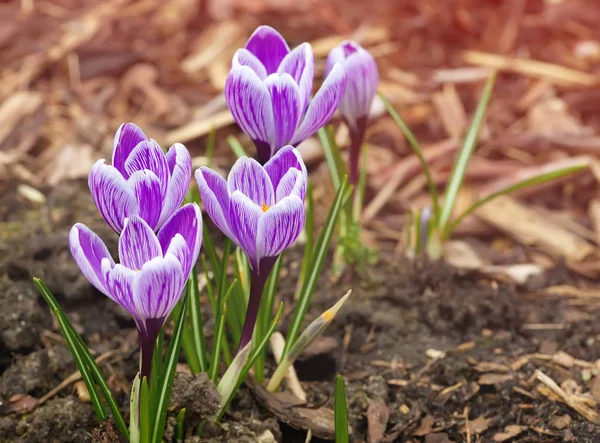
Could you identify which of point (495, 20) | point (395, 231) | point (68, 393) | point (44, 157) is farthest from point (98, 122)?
point (495, 20)

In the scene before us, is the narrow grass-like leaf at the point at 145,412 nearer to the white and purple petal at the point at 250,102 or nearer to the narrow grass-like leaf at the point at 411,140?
the white and purple petal at the point at 250,102

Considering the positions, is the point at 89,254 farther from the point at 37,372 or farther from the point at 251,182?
the point at 37,372

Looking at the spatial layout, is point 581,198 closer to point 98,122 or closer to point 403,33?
point 403,33

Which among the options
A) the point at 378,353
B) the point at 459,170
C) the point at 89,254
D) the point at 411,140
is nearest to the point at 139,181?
the point at 89,254

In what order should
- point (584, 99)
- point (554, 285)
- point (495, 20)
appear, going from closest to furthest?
1. point (554, 285)
2. point (584, 99)
3. point (495, 20)

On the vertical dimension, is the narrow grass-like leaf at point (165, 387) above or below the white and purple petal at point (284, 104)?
below

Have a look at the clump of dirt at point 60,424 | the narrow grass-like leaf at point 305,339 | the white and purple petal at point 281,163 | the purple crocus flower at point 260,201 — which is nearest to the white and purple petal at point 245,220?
the purple crocus flower at point 260,201

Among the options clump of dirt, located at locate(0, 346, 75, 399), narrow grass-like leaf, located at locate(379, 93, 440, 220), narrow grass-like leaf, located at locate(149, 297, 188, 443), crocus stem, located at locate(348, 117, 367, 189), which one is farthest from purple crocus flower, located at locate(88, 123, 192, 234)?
narrow grass-like leaf, located at locate(379, 93, 440, 220)
